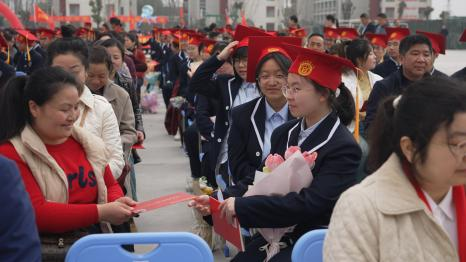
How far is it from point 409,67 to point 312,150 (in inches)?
104

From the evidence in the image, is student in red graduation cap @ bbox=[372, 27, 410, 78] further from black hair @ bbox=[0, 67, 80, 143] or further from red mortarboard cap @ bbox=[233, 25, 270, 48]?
black hair @ bbox=[0, 67, 80, 143]

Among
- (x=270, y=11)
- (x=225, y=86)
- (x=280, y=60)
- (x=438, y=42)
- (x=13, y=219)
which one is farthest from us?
(x=270, y=11)

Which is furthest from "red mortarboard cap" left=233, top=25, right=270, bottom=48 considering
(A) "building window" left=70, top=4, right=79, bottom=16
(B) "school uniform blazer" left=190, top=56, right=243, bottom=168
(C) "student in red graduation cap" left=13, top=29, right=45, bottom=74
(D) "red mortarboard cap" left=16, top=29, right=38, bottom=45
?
(A) "building window" left=70, top=4, right=79, bottom=16

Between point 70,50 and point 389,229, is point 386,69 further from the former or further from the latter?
point 389,229

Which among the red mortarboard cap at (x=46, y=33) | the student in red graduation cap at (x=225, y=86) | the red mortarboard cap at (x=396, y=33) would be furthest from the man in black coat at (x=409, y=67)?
the red mortarboard cap at (x=46, y=33)

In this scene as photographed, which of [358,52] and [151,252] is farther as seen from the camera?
[358,52]

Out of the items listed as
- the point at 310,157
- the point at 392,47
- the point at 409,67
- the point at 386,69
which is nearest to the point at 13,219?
the point at 310,157

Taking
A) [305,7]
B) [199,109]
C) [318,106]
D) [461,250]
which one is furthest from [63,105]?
[305,7]

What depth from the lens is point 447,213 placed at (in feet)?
7.00

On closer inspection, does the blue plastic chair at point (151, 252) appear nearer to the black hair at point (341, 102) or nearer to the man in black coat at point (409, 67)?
the black hair at point (341, 102)

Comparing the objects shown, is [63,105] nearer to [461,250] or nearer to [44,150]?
[44,150]

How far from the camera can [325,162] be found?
3.04 meters

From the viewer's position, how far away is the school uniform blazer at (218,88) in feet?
17.4

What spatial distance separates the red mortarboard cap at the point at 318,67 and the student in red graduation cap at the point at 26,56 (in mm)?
9703
